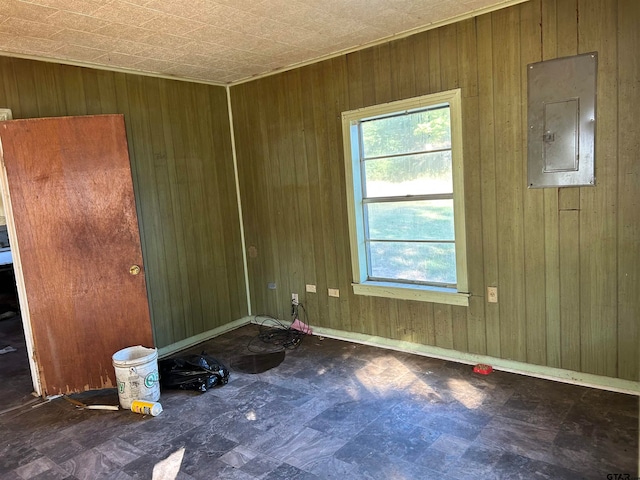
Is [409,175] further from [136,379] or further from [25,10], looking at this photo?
[25,10]

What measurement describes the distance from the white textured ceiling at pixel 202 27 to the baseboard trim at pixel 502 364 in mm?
2459

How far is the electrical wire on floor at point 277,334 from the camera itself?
411cm

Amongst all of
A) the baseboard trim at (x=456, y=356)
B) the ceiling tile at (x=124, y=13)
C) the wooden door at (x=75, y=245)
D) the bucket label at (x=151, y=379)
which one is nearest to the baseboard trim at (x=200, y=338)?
the baseboard trim at (x=456, y=356)

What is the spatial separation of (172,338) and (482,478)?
117 inches

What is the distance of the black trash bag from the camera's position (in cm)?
330

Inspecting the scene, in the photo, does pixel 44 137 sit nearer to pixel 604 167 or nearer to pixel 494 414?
pixel 494 414

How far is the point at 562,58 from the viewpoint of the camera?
2789mm

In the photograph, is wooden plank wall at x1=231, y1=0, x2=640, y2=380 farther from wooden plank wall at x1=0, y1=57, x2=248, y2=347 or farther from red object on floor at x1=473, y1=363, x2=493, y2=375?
wooden plank wall at x1=0, y1=57, x2=248, y2=347

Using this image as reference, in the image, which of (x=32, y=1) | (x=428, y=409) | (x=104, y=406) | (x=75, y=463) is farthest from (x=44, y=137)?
(x=428, y=409)

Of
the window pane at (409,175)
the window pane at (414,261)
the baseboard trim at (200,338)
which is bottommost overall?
the baseboard trim at (200,338)

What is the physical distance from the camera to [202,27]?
2.95m

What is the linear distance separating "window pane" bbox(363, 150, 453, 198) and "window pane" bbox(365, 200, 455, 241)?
97 mm

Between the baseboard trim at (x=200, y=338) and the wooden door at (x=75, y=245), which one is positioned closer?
the wooden door at (x=75, y=245)

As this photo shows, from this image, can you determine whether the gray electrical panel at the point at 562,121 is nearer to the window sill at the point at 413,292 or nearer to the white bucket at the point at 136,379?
the window sill at the point at 413,292
